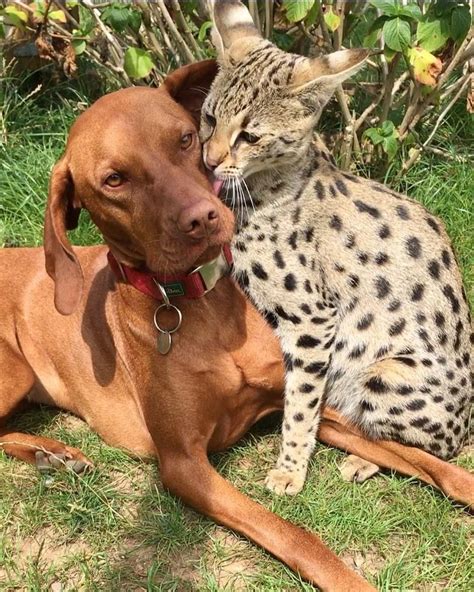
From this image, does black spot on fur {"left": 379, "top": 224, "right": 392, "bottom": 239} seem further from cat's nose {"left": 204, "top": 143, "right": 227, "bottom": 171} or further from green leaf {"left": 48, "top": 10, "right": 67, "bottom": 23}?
green leaf {"left": 48, "top": 10, "right": 67, "bottom": 23}

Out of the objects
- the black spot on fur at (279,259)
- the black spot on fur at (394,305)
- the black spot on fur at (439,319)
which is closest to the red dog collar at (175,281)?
the black spot on fur at (279,259)

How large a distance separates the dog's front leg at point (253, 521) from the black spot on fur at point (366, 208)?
1.29 m

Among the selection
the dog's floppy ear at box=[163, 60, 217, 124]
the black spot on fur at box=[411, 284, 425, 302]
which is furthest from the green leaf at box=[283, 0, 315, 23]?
the black spot on fur at box=[411, 284, 425, 302]

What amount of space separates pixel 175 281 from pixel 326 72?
41.8 inches

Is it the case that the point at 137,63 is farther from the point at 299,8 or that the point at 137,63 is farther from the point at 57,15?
the point at 299,8

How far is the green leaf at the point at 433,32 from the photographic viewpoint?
432 centimetres

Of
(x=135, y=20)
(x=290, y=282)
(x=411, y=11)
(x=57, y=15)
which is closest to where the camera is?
(x=290, y=282)

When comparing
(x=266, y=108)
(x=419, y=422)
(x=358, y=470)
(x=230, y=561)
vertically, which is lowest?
(x=358, y=470)

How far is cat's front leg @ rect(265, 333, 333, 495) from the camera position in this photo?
3.59 m

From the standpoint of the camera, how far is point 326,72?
339cm

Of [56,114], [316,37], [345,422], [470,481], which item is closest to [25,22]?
[56,114]

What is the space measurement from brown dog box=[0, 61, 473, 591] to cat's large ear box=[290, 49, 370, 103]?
1.49 ft

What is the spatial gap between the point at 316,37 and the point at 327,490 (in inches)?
112

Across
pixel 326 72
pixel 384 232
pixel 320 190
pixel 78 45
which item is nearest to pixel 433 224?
pixel 384 232
